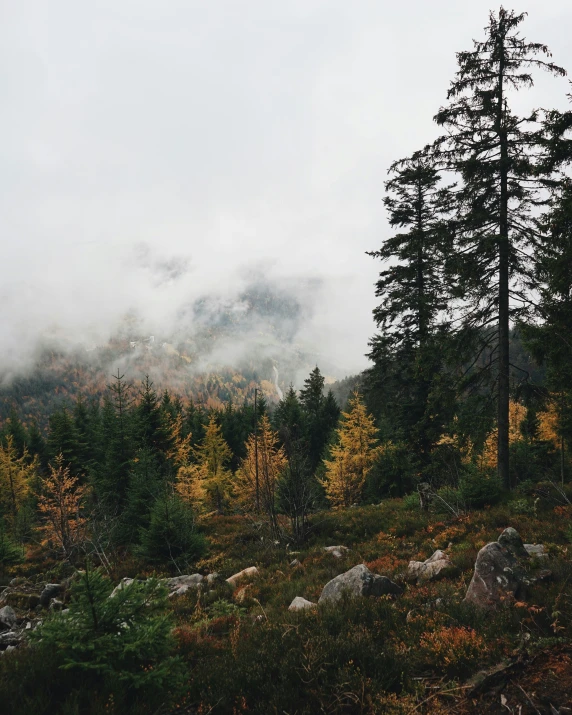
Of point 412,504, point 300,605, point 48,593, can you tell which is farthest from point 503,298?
point 48,593

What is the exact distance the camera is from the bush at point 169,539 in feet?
43.9

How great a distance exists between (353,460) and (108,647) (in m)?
23.6

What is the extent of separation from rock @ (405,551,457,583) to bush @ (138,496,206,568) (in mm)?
8699

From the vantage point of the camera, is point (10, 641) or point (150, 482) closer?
point (10, 641)

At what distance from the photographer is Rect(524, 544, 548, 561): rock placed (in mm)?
6872

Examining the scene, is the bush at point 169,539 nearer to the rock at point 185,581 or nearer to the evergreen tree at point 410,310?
the rock at point 185,581

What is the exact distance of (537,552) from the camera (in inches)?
293

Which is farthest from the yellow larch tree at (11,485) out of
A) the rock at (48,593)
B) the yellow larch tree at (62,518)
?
the rock at (48,593)

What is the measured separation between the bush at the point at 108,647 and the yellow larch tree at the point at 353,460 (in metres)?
22.6

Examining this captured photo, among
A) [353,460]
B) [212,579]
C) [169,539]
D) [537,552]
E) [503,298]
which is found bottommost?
[212,579]

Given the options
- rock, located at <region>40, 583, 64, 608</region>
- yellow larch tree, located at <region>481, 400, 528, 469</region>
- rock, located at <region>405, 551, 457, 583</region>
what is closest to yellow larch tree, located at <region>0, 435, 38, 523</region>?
rock, located at <region>40, 583, 64, 608</region>

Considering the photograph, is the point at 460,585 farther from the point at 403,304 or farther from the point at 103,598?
the point at 403,304

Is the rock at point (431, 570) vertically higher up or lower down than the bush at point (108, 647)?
lower down

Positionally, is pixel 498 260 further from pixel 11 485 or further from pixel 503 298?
pixel 11 485
